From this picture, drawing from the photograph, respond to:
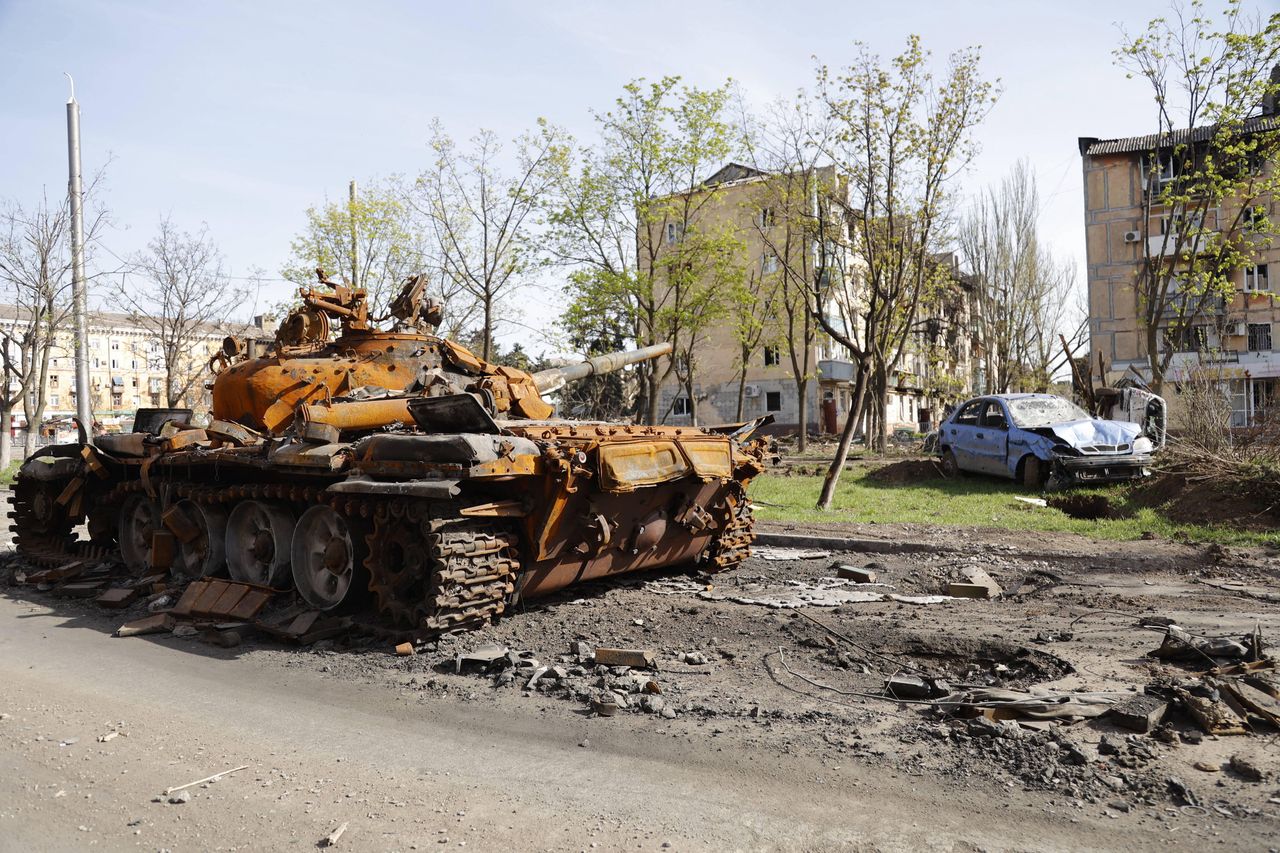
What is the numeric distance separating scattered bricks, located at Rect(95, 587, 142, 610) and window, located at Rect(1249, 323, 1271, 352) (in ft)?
126

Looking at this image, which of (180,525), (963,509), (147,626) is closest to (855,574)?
(963,509)

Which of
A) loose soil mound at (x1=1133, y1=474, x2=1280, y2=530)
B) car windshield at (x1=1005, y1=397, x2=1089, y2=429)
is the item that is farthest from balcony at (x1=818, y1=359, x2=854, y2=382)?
loose soil mound at (x1=1133, y1=474, x2=1280, y2=530)

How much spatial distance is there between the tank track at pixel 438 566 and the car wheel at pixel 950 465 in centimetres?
1191

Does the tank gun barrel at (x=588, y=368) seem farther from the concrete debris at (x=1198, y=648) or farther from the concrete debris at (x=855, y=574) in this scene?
the concrete debris at (x=1198, y=648)

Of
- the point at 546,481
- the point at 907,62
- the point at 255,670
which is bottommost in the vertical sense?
the point at 255,670

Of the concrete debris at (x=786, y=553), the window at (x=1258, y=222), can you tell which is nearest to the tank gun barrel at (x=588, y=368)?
the concrete debris at (x=786, y=553)

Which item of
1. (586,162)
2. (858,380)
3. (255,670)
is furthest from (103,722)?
(586,162)

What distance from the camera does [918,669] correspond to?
591 cm

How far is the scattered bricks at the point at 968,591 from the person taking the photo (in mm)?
8336

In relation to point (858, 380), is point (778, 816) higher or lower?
lower

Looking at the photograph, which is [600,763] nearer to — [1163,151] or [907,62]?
[907,62]

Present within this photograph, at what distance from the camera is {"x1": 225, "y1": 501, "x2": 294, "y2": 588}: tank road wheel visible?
8.45 m

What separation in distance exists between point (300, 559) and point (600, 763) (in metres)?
4.49

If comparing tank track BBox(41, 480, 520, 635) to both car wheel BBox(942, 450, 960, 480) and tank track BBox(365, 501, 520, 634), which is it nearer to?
tank track BBox(365, 501, 520, 634)
